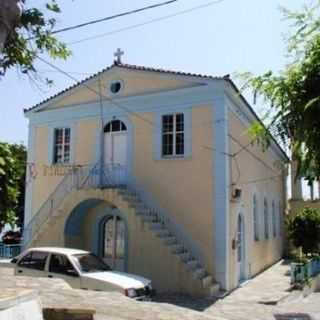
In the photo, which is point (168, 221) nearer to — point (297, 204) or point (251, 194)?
point (251, 194)

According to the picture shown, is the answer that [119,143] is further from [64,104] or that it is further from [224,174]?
[224,174]

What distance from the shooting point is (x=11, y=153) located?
6242 mm

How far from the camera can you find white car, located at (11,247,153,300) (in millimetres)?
11766

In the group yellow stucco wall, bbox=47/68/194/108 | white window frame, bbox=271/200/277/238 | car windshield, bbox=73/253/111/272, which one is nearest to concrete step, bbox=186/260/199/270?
car windshield, bbox=73/253/111/272

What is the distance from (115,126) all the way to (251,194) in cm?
664

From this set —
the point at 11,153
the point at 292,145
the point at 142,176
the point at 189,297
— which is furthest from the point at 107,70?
the point at 292,145

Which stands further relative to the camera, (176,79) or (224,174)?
(176,79)

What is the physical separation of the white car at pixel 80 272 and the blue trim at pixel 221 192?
427cm

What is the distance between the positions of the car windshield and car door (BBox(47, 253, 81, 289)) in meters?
0.22

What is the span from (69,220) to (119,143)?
11.8 feet

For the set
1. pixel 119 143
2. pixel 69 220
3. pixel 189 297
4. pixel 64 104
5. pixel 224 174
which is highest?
pixel 64 104

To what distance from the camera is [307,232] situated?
22.7 metres

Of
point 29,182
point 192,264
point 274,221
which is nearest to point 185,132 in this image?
point 192,264

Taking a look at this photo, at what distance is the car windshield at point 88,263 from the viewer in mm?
12582
